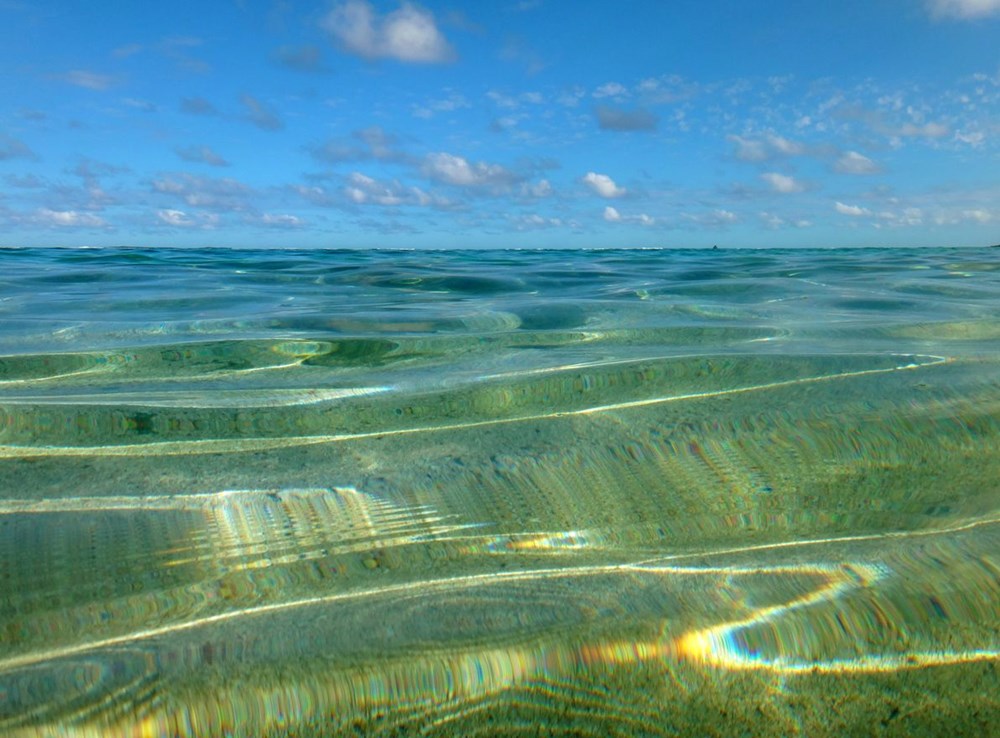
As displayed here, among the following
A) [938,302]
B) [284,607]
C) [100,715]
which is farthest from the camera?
[938,302]

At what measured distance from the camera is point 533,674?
0.80 m

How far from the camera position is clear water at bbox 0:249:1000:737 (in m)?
0.77

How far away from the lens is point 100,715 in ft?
2.36

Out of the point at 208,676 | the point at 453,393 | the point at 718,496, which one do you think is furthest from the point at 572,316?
the point at 208,676

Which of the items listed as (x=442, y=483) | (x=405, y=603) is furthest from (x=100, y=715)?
(x=442, y=483)

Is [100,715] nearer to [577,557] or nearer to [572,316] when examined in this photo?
[577,557]

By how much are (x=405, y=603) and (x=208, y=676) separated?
269 mm

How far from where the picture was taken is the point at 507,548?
1.08 m

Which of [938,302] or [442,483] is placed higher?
[938,302]

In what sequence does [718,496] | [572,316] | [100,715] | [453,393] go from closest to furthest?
1. [100,715]
2. [718,496]
3. [453,393]
4. [572,316]

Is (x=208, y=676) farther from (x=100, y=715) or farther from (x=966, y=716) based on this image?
(x=966, y=716)

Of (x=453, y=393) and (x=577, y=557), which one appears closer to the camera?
(x=577, y=557)

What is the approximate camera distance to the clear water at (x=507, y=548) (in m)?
0.77

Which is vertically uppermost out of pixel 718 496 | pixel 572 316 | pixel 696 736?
pixel 572 316
